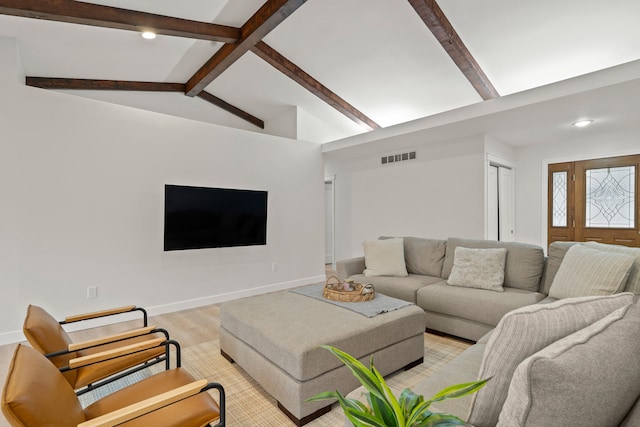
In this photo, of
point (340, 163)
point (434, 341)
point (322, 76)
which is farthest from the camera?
point (340, 163)

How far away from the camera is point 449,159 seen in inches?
199

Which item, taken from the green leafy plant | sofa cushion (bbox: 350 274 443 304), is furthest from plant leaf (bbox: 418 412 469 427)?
sofa cushion (bbox: 350 274 443 304)

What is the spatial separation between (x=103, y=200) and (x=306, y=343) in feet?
10.0

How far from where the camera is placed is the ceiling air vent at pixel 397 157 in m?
5.52

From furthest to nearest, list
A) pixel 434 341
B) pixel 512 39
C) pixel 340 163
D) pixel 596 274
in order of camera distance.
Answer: pixel 340 163 < pixel 512 39 < pixel 434 341 < pixel 596 274

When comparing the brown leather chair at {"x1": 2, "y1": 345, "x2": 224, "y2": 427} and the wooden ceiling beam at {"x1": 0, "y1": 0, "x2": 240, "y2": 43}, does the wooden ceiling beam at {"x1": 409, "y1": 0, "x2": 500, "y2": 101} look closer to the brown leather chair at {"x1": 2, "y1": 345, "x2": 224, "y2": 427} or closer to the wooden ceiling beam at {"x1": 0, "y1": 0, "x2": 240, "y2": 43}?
the wooden ceiling beam at {"x1": 0, "y1": 0, "x2": 240, "y2": 43}

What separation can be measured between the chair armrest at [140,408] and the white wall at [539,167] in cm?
592

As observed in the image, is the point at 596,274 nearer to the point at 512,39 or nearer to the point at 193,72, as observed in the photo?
the point at 512,39

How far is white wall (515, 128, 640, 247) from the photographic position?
193 inches

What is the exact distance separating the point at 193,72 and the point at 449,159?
161 inches

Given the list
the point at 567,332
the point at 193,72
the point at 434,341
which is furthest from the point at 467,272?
the point at 193,72

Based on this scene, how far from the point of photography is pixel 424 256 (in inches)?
152

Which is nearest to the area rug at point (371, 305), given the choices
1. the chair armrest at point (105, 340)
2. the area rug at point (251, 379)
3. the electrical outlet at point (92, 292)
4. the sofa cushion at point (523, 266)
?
the area rug at point (251, 379)

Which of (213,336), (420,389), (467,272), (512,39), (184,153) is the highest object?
(512,39)
